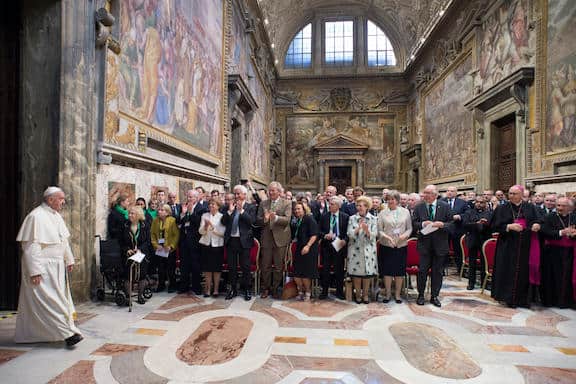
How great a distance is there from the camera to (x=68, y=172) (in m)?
4.52

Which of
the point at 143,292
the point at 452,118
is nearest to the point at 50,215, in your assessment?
the point at 143,292

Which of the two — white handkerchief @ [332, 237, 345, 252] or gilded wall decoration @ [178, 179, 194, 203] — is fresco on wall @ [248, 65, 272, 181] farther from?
white handkerchief @ [332, 237, 345, 252]

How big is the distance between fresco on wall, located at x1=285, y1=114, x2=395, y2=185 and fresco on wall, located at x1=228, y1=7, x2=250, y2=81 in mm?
8633

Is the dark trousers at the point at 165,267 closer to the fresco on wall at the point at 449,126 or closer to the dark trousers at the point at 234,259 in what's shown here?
the dark trousers at the point at 234,259

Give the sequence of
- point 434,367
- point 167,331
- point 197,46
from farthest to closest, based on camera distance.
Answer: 1. point 197,46
2. point 167,331
3. point 434,367

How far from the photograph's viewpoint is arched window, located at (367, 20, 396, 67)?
75.7 ft

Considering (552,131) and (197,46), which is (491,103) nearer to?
(552,131)

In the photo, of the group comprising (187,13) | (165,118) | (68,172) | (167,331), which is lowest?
(167,331)

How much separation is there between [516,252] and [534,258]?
26 cm

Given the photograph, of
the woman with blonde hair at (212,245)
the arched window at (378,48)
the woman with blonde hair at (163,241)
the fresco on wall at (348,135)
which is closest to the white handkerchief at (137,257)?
the woman with blonde hair at (163,241)

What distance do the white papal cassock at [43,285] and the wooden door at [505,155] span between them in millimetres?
12079

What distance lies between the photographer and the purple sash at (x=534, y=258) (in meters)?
5.07

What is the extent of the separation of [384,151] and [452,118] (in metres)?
7.20

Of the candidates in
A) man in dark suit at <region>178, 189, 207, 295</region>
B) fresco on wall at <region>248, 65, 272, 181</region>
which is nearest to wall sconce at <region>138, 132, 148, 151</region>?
man in dark suit at <region>178, 189, 207, 295</region>
